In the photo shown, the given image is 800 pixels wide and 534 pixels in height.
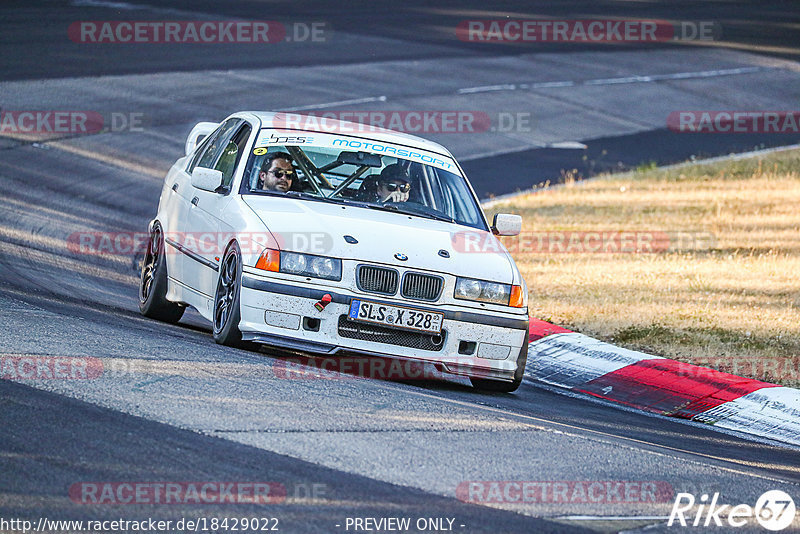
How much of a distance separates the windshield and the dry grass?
230 cm

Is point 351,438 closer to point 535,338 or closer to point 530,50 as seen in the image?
point 535,338

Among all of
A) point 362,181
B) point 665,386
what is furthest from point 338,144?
point 665,386

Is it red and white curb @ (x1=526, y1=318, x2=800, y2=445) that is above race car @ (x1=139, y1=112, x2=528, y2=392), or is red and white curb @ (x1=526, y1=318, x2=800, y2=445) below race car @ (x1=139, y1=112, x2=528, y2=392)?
below

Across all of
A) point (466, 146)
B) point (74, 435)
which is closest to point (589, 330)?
point (74, 435)

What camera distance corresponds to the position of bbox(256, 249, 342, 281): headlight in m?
7.78

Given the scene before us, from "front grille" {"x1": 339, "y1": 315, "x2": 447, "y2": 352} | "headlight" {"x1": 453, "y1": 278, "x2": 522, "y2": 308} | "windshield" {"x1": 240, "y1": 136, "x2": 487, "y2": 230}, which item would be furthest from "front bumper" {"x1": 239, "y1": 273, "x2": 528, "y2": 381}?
"windshield" {"x1": 240, "y1": 136, "x2": 487, "y2": 230}

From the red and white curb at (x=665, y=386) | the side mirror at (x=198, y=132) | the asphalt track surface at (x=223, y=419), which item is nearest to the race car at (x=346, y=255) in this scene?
the asphalt track surface at (x=223, y=419)

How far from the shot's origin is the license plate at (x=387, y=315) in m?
7.73

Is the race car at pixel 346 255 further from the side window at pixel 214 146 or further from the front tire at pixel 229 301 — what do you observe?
the side window at pixel 214 146

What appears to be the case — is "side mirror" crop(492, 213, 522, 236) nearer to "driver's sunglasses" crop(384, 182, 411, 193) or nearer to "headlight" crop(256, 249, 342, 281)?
"driver's sunglasses" crop(384, 182, 411, 193)

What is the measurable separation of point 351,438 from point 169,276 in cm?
371

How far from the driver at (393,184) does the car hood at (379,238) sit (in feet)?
1.21

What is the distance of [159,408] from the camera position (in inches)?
247

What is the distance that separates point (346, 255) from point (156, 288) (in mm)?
2340
